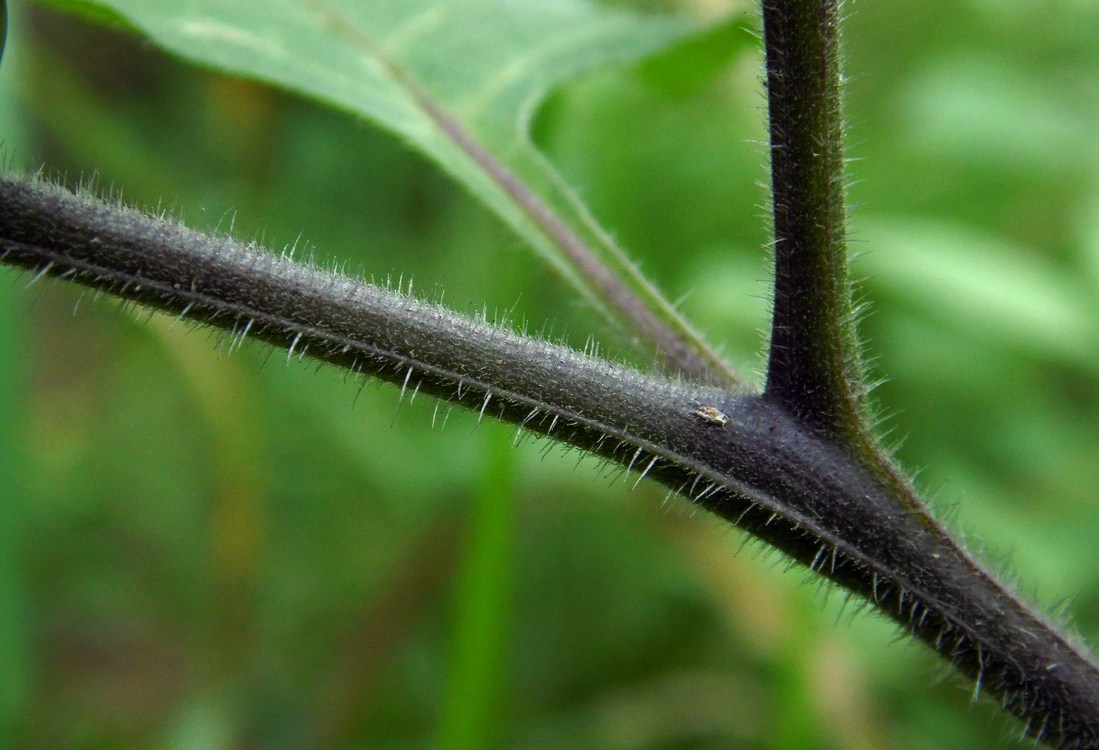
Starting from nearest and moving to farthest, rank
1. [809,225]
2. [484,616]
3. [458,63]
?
[809,225] → [458,63] → [484,616]

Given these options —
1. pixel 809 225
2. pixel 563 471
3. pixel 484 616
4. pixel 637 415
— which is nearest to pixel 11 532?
pixel 484 616

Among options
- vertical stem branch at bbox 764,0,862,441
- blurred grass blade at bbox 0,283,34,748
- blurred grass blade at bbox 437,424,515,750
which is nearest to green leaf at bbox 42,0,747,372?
vertical stem branch at bbox 764,0,862,441

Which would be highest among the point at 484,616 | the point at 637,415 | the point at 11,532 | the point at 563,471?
the point at 637,415

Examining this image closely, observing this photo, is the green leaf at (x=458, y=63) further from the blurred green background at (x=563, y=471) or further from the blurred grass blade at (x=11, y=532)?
the blurred grass blade at (x=11, y=532)

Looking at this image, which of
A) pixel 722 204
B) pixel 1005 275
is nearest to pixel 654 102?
pixel 722 204

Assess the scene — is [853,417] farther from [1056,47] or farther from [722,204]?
[1056,47]

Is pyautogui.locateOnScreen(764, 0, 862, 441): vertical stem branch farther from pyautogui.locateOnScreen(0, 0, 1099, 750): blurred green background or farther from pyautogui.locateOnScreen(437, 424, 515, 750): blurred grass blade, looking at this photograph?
pyautogui.locateOnScreen(437, 424, 515, 750): blurred grass blade

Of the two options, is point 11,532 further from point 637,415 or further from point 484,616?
point 637,415
